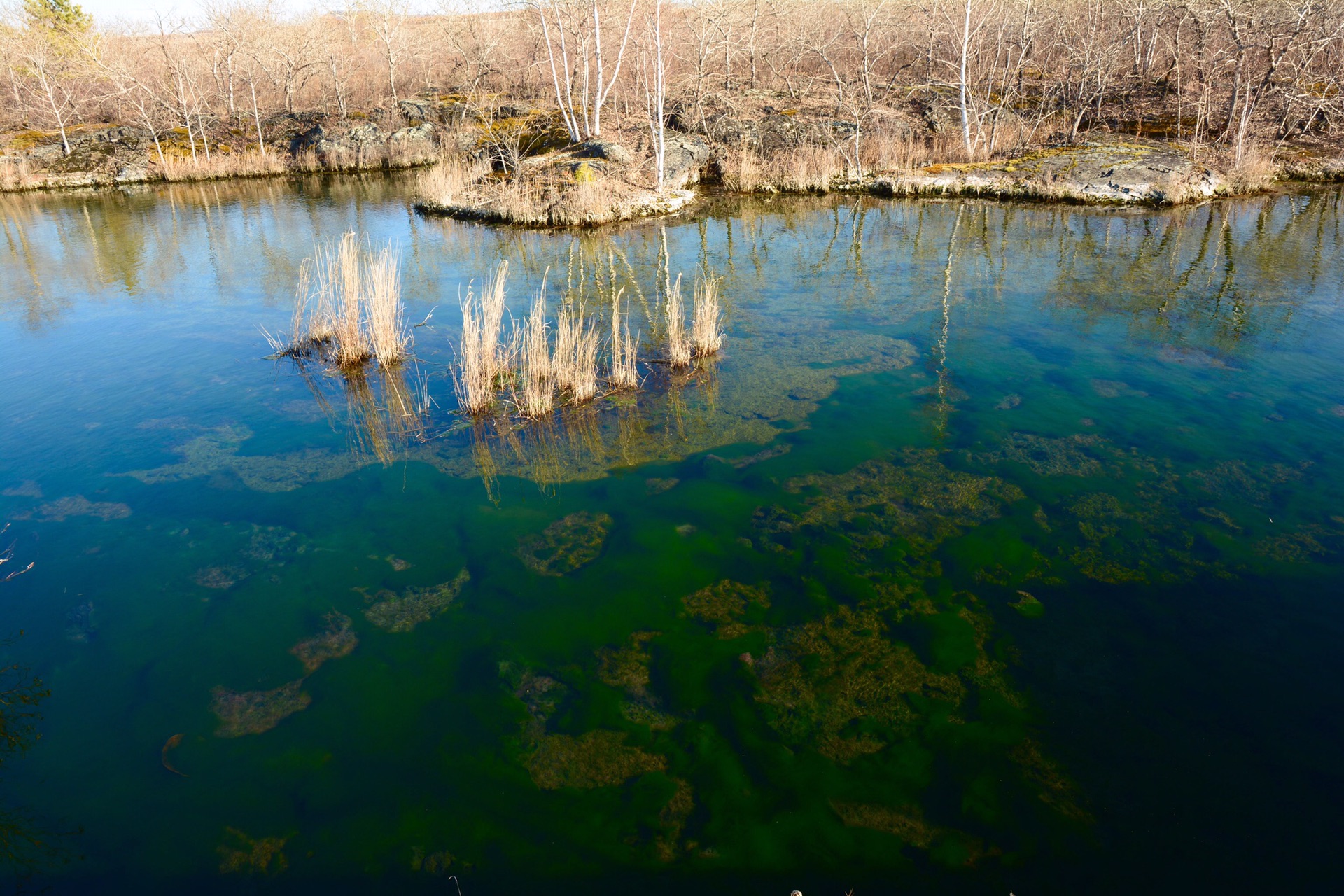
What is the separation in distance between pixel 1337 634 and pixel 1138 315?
17.4 feet

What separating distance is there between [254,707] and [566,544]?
76.0 inches

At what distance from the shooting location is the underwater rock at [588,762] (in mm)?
3100

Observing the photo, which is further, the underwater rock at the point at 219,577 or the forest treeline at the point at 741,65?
the forest treeline at the point at 741,65

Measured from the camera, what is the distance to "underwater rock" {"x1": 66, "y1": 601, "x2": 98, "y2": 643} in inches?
157

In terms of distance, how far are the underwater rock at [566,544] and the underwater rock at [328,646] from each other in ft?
3.58

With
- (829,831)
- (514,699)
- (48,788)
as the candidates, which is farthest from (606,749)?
(48,788)

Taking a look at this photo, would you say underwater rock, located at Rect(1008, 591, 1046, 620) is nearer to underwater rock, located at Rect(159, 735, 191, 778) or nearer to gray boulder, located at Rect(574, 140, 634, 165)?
underwater rock, located at Rect(159, 735, 191, 778)

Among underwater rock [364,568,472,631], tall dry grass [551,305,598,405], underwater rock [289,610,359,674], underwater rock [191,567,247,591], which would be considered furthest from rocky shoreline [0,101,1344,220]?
underwater rock [289,610,359,674]

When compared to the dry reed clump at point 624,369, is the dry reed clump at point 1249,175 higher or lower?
higher

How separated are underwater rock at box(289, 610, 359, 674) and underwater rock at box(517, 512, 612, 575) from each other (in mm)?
1092

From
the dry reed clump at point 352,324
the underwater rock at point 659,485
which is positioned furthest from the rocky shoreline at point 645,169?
the underwater rock at point 659,485

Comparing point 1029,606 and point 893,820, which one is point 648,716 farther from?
point 1029,606

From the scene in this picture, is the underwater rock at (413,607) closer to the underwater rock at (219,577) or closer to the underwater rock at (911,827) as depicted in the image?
the underwater rock at (219,577)

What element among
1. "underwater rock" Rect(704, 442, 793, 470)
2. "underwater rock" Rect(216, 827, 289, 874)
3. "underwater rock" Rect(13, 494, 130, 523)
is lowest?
"underwater rock" Rect(216, 827, 289, 874)
